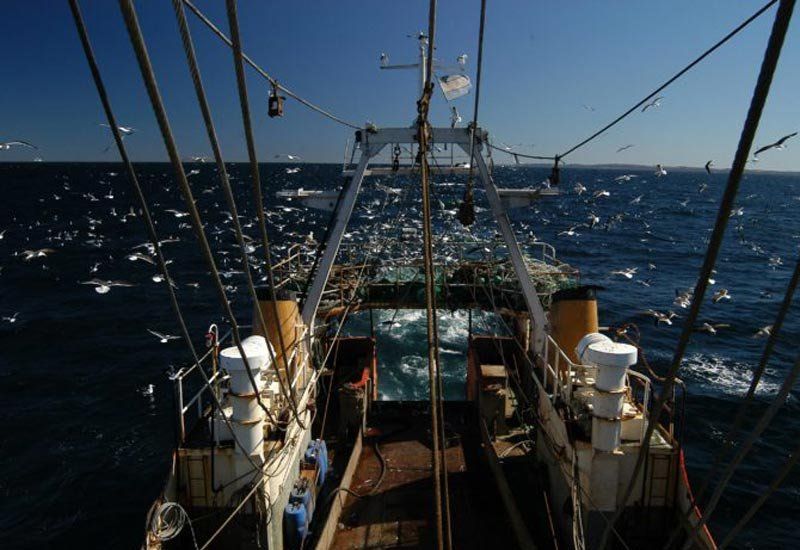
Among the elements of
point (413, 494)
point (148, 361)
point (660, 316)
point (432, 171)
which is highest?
point (432, 171)

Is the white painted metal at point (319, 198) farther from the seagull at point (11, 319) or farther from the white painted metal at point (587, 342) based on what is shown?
the seagull at point (11, 319)

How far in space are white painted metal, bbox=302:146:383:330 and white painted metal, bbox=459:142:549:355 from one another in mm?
2344

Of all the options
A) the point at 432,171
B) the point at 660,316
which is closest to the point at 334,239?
the point at 432,171

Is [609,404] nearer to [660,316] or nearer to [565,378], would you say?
[565,378]

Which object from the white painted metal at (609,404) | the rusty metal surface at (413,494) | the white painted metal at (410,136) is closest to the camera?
the white painted metal at (609,404)

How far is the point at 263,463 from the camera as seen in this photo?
907 centimetres

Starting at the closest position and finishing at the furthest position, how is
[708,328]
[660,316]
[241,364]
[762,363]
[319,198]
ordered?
1. [762,363]
2. [241,364]
3. [319,198]
4. [708,328]
5. [660,316]

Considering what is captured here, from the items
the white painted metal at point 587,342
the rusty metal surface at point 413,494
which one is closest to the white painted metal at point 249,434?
the rusty metal surface at point 413,494

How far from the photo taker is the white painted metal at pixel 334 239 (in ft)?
41.5

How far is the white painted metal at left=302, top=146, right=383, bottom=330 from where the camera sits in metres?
12.6

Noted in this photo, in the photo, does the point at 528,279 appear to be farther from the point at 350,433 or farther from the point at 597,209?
the point at 597,209

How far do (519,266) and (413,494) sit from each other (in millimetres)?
5400

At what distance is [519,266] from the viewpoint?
1262cm

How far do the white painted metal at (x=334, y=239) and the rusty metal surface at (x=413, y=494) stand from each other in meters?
3.49
